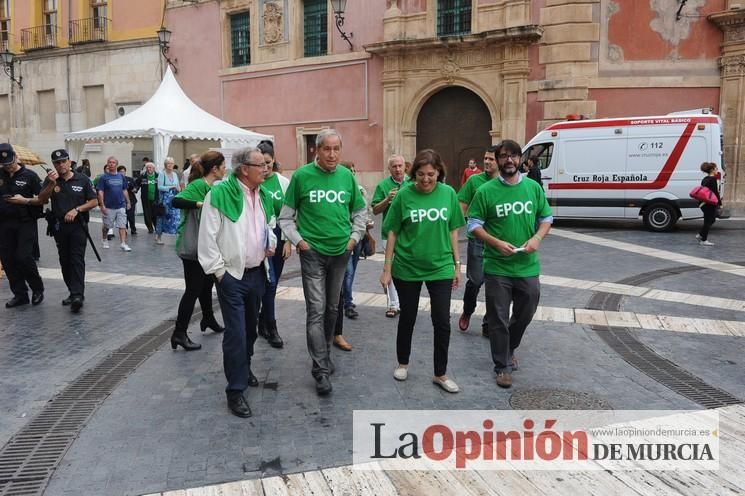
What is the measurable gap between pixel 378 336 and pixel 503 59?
1356 centimetres

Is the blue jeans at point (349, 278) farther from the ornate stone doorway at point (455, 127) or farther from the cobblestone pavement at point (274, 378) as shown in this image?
the ornate stone doorway at point (455, 127)

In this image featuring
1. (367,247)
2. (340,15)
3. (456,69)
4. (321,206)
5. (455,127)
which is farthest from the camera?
(340,15)

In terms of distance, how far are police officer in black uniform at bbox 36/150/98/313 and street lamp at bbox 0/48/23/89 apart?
2300 centimetres

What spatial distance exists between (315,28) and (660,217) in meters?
12.9

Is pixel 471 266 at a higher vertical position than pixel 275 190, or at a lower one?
lower

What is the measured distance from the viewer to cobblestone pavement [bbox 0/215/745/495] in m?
3.38

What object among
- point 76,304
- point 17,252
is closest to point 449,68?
point 17,252

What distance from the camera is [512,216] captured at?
176 inches

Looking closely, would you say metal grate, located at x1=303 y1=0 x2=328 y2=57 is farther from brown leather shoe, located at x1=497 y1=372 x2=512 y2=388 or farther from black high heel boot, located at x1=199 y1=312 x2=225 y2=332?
brown leather shoe, located at x1=497 y1=372 x2=512 y2=388

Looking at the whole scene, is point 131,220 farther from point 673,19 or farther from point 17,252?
point 673,19

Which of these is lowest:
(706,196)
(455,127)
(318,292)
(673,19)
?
(318,292)

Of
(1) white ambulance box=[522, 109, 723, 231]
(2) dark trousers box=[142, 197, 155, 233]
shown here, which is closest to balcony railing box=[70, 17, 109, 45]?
(2) dark trousers box=[142, 197, 155, 233]

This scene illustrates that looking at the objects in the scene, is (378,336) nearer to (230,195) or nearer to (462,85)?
(230,195)

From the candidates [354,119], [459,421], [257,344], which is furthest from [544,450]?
[354,119]
